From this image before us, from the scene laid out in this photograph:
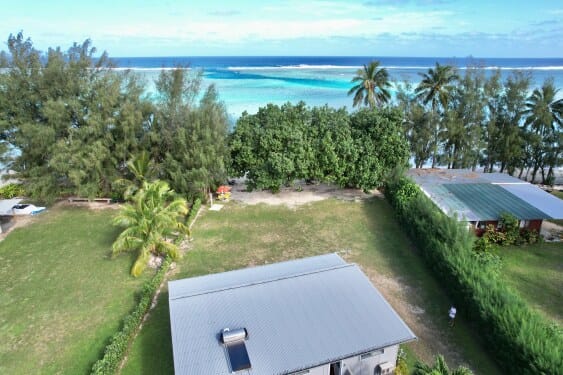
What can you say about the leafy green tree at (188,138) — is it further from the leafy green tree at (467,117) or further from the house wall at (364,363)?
the leafy green tree at (467,117)

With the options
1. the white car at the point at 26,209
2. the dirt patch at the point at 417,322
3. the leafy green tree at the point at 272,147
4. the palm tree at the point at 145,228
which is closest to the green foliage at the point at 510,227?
the dirt patch at the point at 417,322

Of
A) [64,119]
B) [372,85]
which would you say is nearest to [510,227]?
[372,85]

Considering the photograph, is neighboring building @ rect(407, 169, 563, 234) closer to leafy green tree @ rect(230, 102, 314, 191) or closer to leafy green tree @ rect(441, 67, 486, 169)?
leafy green tree @ rect(441, 67, 486, 169)

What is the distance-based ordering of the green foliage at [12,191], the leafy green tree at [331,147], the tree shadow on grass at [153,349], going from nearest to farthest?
the tree shadow on grass at [153,349] → the leafy green tree at [331,147] → the green foliage at [12,191]

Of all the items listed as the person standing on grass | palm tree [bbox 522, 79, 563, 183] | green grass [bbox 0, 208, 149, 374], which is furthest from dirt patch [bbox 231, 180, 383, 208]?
palm tree [bbox 522, 79, 563, 183]

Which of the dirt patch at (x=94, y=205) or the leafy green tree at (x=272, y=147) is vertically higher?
the leafy green tree at (x=272, y=147)

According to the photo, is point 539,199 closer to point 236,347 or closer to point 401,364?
point 401,364
